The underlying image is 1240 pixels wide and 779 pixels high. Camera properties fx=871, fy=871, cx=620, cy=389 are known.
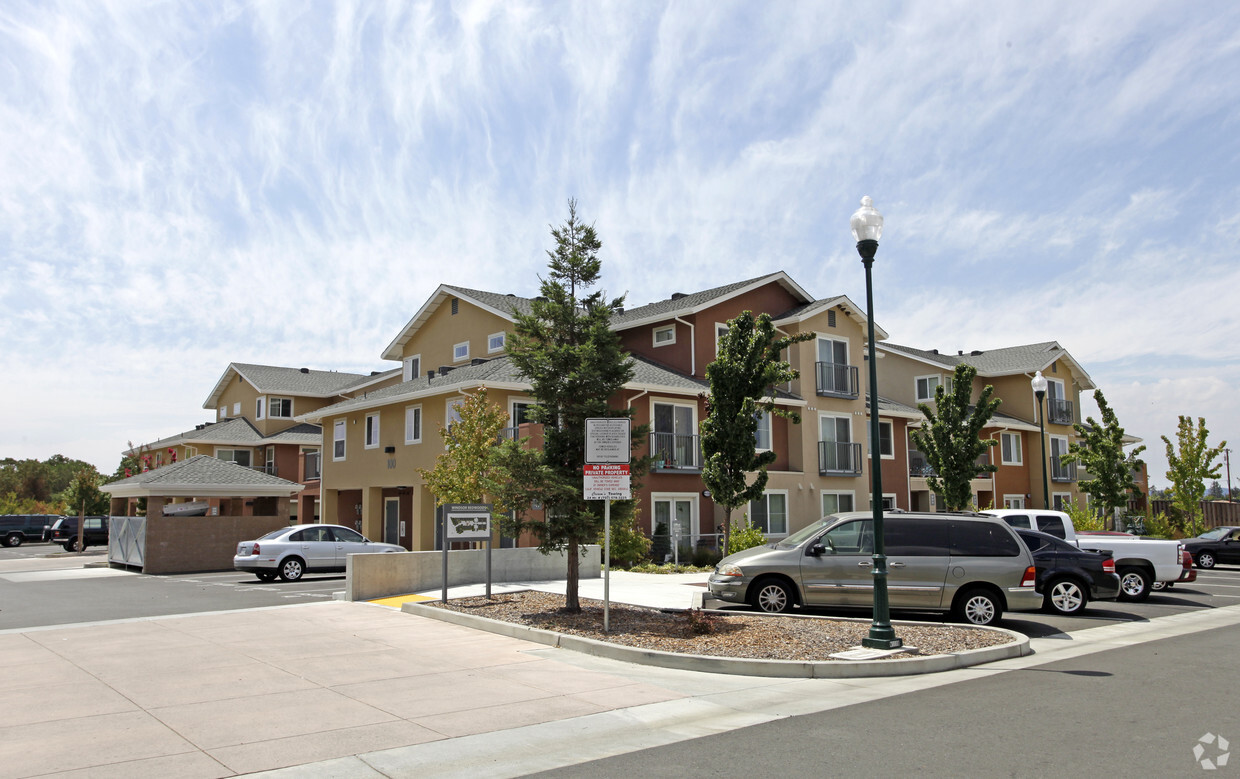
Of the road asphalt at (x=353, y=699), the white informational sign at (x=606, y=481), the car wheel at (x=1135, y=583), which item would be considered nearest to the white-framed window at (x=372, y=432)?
the road asphalt at (x=353, y=699)

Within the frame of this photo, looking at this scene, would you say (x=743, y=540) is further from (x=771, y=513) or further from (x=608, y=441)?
(x=608, y=441)

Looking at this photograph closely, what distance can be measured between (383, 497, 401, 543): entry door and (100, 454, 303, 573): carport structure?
3.41 m

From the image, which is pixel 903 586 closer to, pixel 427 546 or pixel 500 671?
pixel 500 671

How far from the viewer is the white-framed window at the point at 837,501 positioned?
31.1 metres

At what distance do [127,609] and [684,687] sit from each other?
11964 mm

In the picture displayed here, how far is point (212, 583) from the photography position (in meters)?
21.9

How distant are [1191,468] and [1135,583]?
19.4 m

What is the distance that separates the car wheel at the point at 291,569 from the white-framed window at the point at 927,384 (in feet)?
96.9

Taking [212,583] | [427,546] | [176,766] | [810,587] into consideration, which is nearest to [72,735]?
[176,766]

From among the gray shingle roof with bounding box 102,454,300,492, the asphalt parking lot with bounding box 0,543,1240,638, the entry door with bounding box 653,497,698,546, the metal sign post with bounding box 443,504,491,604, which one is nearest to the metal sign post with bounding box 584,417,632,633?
the metal sign post with bounding box 443,504,491,604

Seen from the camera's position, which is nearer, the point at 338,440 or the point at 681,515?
the point at 681,515

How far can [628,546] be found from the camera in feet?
76.4

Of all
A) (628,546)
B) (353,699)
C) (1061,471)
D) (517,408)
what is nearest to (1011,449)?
(1061,471)

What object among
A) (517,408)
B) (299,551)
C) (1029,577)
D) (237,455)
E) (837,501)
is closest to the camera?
(1029,577)
